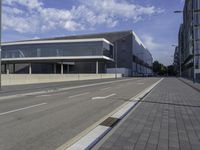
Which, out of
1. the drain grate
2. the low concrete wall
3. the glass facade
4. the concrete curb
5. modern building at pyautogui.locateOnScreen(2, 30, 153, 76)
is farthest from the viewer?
modern building at pyautogui.locateOnScreen(2, 30, 153, 76)

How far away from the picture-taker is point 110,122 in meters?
9.27

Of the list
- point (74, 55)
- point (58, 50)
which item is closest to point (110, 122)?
point (74, 55)

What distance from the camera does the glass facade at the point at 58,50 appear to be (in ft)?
331

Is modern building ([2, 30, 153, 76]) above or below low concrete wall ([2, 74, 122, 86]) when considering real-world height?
above

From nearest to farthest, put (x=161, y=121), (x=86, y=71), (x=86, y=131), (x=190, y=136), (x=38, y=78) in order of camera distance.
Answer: (x=190, y=136) → (x=86, y=131) → (x=161, y=121) → (x=38, y=78) → (x=86, y=71)

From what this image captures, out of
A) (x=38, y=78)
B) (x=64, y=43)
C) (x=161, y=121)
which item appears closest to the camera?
(x=161, y=121)

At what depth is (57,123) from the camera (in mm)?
9086

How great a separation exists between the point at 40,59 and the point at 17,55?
10046 mm

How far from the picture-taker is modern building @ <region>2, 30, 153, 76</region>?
101688 mm

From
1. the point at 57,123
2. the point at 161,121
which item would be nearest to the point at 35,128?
the point at 57,123

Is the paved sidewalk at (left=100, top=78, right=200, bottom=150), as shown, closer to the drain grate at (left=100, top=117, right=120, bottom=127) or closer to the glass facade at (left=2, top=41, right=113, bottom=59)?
the drain grate at (left=100, top=117, right=120, bottom=127)

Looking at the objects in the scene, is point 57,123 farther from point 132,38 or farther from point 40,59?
point 132,38

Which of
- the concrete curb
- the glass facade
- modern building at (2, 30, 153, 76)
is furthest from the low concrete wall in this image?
modern building at (2, 30, 153, 76)

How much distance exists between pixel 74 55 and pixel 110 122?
93.1 meters
